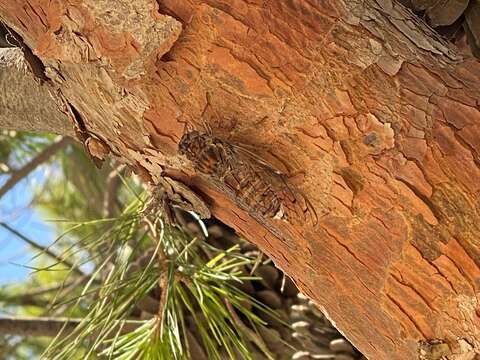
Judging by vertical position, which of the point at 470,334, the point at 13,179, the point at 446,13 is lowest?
the point at 13,179

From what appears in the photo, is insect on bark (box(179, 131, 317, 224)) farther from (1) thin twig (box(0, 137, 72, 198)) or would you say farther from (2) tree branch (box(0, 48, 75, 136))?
(1) thin twig (box(0, 137, 72, 198))

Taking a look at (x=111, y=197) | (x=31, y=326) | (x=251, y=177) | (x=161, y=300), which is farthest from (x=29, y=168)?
(x=251, y=177)

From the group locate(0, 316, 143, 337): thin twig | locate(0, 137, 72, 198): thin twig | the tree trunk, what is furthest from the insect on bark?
locate(0, 137, 72, 198): thin twig

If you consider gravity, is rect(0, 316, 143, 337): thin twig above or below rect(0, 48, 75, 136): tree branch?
below

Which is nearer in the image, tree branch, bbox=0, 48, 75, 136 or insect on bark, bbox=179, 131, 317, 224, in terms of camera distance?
insect on bark, bbox=179, 131, 317, 224

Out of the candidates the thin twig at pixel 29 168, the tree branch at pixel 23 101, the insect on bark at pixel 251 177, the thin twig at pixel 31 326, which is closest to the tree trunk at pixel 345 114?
the insect on bark at pixel 251 177

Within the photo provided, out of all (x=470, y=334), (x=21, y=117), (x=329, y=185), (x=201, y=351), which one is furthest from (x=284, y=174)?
(x=201, y=351)

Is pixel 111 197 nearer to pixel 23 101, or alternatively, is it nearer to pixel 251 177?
pixel 23 101

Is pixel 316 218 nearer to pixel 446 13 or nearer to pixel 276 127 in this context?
pixel 276 127
